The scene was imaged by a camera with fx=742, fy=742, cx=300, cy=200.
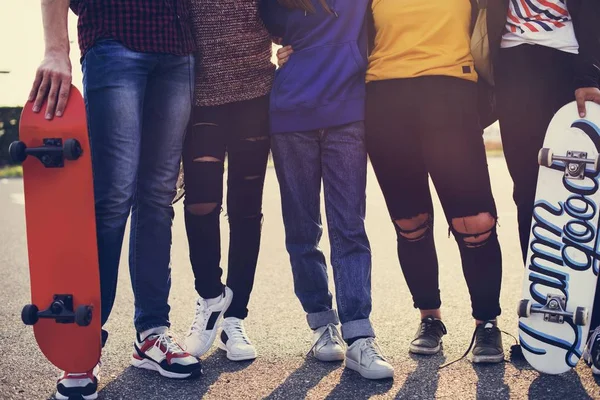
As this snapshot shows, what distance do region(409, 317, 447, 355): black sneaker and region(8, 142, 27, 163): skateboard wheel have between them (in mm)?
1691

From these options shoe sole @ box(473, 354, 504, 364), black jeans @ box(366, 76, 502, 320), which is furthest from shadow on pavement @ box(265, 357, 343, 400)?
black jeans @ box(366, 76, 502, 320)

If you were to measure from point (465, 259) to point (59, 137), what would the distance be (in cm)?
159

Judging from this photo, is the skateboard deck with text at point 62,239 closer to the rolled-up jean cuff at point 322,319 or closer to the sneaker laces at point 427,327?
the rolled-up jean cuff at point 322,319

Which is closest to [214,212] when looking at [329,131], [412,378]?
[329,131]

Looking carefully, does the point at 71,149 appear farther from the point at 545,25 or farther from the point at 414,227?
the point at 545,25

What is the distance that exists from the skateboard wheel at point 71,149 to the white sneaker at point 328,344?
1.22 m

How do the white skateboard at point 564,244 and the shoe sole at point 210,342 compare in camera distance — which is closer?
the white skateboard at point 564,244

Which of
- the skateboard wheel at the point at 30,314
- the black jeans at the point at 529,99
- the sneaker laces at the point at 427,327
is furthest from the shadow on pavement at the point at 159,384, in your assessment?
the black jeans at the point at 529,99

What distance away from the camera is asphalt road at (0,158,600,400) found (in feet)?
8.63

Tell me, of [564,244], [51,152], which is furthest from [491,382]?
[51,152]

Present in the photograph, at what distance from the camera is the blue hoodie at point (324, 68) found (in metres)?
2.80

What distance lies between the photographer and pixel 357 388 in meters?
2.65

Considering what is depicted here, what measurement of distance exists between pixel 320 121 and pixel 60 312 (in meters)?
1.17

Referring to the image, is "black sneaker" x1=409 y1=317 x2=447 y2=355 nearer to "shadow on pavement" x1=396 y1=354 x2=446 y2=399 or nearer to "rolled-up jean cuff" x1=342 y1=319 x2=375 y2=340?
"shadow on pavement" x1=396 y1=354 x2=446 y2=399
